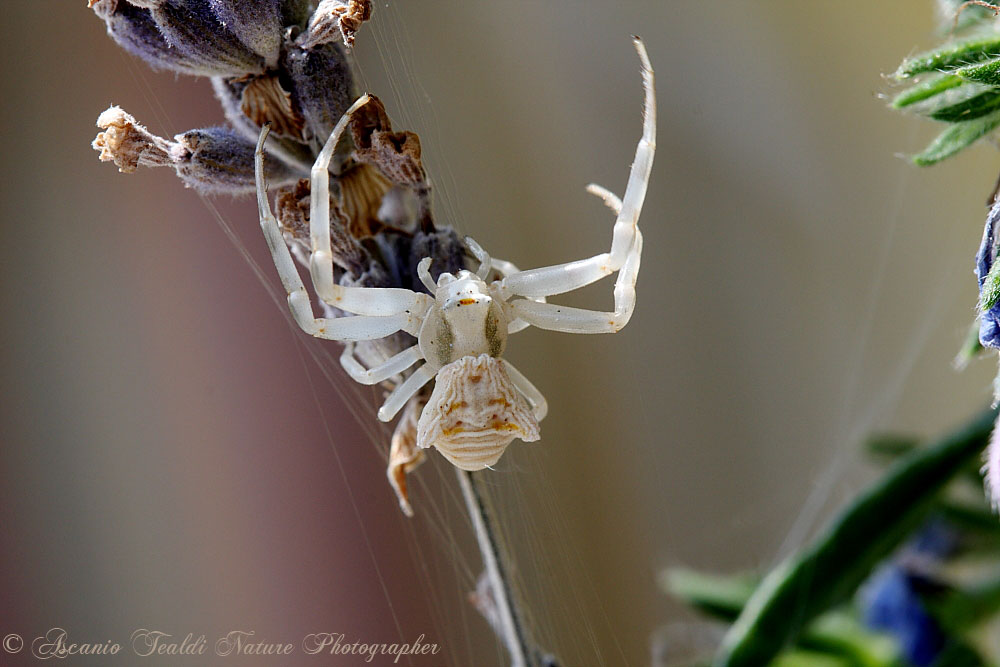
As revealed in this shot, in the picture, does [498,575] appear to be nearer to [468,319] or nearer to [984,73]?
[468,319]

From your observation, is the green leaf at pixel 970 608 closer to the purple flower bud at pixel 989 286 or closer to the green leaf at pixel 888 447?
the green leaf at pixel 888 447

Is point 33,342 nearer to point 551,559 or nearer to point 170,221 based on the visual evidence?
point 170,221

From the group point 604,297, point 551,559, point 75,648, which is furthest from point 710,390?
point 75,648

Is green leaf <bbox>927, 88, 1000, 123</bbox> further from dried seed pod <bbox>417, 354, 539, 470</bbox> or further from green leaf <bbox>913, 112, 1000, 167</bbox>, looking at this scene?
dried seed pod <bbox>417, 354, 539, 470</bbox>

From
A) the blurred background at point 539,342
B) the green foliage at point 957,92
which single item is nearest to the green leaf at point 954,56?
the green foliage at point 957,92

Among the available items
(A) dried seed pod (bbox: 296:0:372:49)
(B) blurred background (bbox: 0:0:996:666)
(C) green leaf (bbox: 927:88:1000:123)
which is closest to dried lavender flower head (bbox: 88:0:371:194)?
(A) dried seed pod (bbox: 296:0:372:49)

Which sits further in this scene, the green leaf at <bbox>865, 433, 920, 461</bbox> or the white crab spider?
the green leaf at <bbox>865, 433, 920, 461</bbox>

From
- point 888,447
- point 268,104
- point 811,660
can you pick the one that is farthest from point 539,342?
point 268,104
